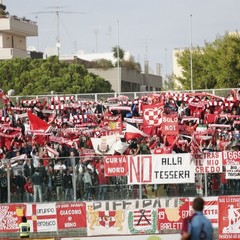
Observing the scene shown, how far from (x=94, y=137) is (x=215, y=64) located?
41450 mm

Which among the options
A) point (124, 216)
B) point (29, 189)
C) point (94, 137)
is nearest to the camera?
point (124, 216)

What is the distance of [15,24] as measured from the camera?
340 feet

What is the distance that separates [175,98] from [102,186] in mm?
8454

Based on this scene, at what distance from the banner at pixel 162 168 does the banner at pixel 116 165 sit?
18cm

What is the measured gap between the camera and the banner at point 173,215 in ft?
104

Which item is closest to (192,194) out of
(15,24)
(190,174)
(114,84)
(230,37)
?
(190,174)

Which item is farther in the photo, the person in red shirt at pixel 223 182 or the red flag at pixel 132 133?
the red flag at pixel 132 133

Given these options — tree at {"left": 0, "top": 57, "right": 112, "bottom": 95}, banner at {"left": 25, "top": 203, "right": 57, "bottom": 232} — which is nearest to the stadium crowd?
banner at {"left": 25, "top": 203, "right": 57, "bottom": 232}

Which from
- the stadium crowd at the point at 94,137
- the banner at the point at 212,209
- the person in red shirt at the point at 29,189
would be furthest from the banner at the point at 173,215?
the person in red shirt at the point at 29,189

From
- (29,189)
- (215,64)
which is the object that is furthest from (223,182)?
(215,64)

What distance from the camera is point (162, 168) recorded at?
33.0m

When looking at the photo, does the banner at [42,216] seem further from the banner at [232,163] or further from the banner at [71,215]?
the banner at [232,163]

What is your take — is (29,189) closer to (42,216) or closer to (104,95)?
(42,216)

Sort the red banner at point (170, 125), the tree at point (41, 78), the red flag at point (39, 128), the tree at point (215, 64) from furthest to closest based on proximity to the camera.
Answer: the tree at point (41, 78) < the tree at point (215, 64) < the red flag at point (39, 128) < the red banner at point (170, 125)
